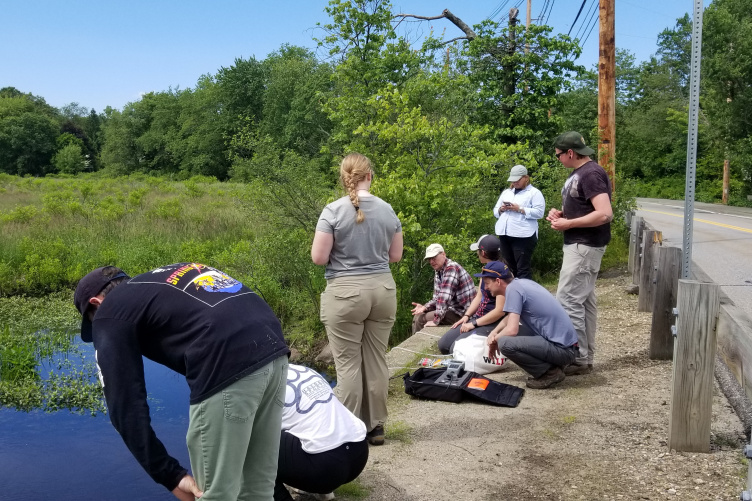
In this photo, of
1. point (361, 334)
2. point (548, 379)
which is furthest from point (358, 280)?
point (548, 379)

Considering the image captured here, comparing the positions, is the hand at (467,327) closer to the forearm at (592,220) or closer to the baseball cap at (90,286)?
the forearm at (592,220)

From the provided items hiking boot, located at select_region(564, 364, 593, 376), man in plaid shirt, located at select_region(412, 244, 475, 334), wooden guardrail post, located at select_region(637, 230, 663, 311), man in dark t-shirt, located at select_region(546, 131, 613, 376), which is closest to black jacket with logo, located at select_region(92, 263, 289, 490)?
man in dark t-shirt, located at select_region(546, 131, 613, 376)

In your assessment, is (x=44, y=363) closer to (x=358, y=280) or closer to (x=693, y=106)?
(x=358, y=280)

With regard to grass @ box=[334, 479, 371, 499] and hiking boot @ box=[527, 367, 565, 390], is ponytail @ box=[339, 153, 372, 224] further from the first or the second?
hiking boot @ box=[527, 367, 565, 390]

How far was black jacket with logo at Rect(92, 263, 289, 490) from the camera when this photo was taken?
227 cm

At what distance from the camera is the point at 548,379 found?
17.5ft

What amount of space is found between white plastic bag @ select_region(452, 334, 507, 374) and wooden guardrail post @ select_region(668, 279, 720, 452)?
1.89m

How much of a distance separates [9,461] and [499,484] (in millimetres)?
4394

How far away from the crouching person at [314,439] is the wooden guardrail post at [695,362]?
6.39ft

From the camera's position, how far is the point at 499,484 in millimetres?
3811

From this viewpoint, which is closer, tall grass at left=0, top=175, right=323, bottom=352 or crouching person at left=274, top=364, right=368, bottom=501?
crouching person at left=274, top=364, right=368, bottom=501

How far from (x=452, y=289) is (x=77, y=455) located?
3.82 metres

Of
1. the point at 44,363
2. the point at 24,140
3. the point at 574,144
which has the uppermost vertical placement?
the point at 24,140

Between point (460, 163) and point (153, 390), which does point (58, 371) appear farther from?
point (460, 163)
